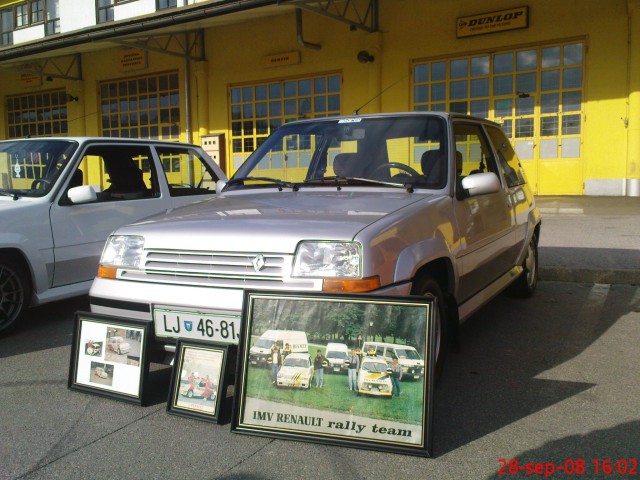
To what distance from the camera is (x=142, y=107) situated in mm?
20562

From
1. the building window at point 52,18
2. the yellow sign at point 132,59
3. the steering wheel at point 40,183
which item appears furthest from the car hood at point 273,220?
the building window at point 52,18

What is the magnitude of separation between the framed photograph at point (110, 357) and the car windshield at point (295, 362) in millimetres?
846

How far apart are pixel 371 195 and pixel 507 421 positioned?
1548 millimetres

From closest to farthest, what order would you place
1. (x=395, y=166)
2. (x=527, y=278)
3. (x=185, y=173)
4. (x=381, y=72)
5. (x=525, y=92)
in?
1. (x=395, y=166)
2. (x=527, y=278)
3. (x=185, y=173)
4. (x=525, y=92)
5. (x=381, y=72)

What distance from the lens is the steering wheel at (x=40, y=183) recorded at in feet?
17.6

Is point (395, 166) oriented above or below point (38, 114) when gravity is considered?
below

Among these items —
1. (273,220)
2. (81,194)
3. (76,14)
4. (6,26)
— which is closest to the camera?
(273,220)

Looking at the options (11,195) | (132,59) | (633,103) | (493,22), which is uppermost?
(132,59)

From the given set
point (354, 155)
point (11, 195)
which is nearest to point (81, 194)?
point (11, 195)

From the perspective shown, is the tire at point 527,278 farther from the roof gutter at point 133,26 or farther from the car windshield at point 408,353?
the roof gutter at point 133,26

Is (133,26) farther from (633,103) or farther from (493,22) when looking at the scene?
(633,103)

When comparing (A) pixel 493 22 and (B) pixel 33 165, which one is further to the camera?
(A) pixel 493 22

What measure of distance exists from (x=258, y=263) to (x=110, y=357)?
1028 mm

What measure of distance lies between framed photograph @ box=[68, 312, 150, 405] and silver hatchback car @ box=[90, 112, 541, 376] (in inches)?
4.2
